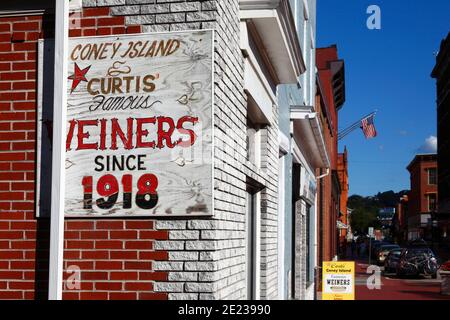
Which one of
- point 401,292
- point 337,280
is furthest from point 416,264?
point 337,280

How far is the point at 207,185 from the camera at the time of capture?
200 inches

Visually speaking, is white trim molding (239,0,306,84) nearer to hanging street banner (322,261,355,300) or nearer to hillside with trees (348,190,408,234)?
hanging street banner (322,261,355,300)

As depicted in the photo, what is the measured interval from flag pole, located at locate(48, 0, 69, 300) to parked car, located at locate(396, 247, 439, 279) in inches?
1203

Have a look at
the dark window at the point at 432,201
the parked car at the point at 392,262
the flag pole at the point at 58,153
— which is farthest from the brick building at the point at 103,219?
the dark window at the point at 432,201

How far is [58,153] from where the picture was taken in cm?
496

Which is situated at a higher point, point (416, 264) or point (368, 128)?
point (368, 128)

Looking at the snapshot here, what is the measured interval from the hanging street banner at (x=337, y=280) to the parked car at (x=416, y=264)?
78.3 ft

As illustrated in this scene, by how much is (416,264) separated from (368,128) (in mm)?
11079

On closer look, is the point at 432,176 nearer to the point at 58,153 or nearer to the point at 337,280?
the point at 337,280

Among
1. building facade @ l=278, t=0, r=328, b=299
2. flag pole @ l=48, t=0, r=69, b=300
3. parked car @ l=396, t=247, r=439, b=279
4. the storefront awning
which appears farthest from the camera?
parked car @ l=396, t=247, r=439, b=279

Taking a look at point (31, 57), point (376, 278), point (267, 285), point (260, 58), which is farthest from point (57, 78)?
point (376, 278)

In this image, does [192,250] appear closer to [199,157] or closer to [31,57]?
[199,157]

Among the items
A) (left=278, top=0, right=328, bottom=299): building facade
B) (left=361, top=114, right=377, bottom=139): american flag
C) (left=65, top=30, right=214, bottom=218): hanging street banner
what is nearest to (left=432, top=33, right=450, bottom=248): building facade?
(left=361, top=114, right=377, bottom=139): american flag

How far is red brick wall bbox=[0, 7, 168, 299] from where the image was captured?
5.13m
